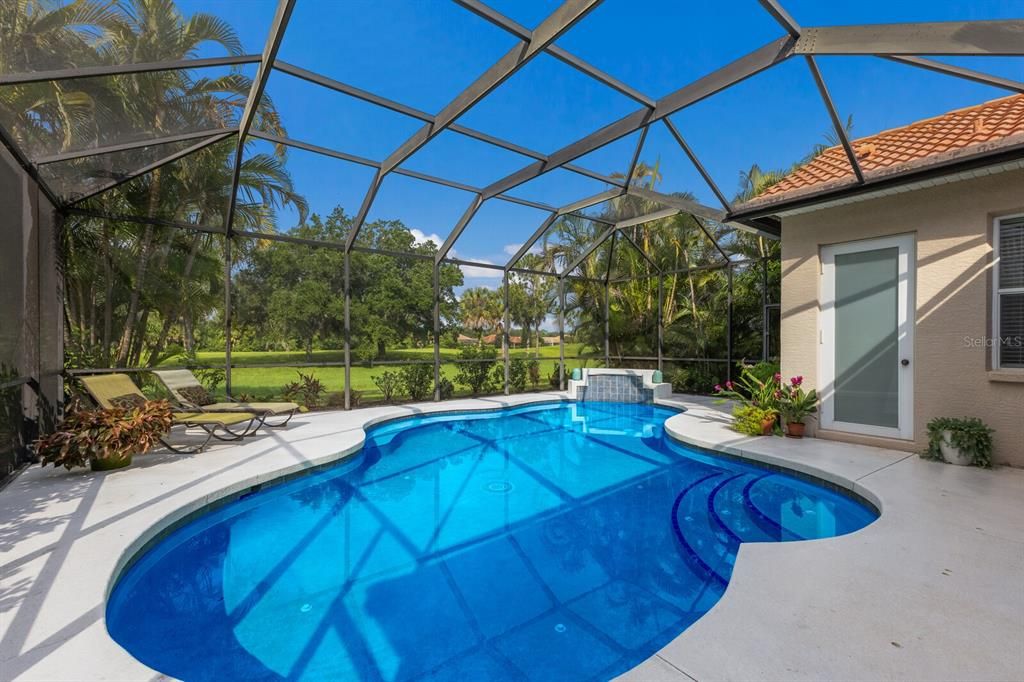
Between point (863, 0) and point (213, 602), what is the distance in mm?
7989

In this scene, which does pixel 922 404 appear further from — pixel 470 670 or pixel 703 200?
pixel 470 670

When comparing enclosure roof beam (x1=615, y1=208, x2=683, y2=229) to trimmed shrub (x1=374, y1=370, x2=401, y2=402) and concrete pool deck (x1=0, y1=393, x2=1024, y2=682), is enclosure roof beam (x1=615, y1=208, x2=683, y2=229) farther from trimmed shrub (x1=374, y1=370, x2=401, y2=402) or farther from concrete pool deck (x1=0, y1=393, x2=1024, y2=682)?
trimmed shrub (x1=374, y1=370, x2=401, y2=402)

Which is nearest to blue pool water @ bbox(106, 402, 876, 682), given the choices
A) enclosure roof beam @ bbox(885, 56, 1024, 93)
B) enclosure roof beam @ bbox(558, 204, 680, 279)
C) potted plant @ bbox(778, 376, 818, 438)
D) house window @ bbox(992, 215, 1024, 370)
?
potted plant @ bbox(778, 376, 818, 438)

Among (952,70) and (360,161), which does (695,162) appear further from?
(360,161)

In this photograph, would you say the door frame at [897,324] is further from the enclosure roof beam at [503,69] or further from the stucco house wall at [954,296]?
the enclosure roof beam at [503,69]

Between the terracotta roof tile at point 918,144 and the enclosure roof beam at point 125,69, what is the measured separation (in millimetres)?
7282

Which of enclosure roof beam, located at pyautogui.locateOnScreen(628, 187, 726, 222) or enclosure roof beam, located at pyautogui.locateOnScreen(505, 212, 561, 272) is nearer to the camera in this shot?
enclosure roof beam, located at pyautogui.locateOnScreen(628, 187, 726, 222)

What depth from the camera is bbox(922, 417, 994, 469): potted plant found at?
4.92 m

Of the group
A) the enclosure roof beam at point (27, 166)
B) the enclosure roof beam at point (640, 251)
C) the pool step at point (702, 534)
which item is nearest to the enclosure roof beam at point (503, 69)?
the enclosure roof beam at point (27, 166)

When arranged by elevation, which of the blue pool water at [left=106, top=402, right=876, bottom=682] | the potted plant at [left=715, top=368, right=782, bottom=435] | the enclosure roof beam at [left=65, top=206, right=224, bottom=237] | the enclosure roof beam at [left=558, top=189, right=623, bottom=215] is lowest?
the blue pool water at [left=106, top=402, right=876, bottom=682]

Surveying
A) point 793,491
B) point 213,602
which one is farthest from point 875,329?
point 213,602

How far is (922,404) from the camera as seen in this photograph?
5535mm

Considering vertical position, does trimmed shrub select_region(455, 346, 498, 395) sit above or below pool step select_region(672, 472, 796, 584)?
above

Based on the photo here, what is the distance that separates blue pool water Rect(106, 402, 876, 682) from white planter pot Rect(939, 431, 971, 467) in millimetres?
1604
